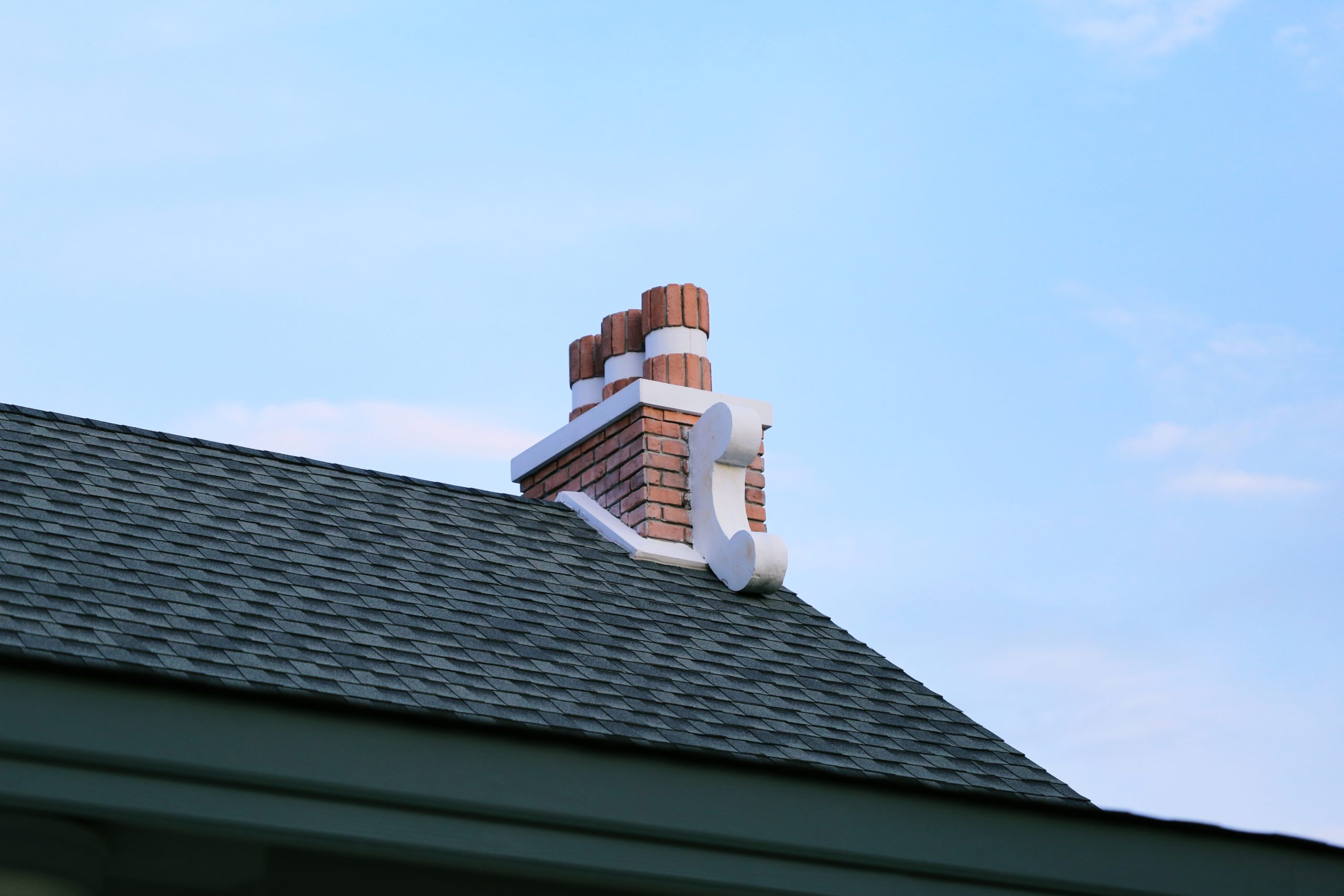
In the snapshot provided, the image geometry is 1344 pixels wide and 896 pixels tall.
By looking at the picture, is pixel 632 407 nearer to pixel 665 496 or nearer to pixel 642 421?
pixel 642 421

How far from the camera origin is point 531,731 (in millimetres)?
3303

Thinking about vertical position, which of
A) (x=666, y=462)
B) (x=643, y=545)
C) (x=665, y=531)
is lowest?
(x=643, y=545)

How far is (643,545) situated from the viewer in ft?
27.6

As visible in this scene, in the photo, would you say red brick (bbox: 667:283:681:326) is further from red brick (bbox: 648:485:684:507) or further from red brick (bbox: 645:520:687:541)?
red brick (bbox: 645:520:687:541)

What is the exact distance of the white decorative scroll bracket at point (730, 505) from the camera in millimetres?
8250

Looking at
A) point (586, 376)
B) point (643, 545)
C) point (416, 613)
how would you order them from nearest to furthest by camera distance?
point (416, 613)
point (643, 545)
point (586, 376)

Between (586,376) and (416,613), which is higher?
(586,376)

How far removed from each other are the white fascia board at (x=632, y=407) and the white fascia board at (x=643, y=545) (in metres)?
0.61

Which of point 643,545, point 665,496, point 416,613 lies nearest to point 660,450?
point 665,496

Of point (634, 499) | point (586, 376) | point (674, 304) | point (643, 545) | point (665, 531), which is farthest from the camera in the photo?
point (586, 376)

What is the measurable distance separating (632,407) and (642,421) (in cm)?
11

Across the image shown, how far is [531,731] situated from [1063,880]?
1281mm

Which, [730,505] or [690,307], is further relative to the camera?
[690,307]

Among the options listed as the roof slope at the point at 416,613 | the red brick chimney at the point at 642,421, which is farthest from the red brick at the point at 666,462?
the roof slope at the point at 416,613
